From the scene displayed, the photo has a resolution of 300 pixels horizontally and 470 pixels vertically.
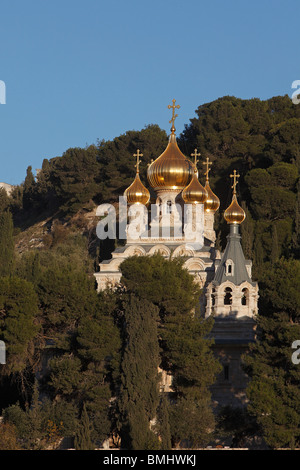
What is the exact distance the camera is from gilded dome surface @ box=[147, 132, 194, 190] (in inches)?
1545

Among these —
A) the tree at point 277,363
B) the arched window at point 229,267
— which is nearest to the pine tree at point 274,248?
the arched window at point 229,267

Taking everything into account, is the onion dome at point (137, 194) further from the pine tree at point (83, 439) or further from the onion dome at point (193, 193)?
the pine tree at point (83, 439)

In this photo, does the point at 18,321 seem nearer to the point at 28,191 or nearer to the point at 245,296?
the point at 245,296

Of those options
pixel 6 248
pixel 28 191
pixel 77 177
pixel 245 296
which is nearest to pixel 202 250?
pixel 245 296

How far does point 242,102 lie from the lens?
60.8 metres

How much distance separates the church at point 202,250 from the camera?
30906mm

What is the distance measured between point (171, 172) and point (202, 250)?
373 cm

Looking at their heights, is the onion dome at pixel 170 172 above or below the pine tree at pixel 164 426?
above

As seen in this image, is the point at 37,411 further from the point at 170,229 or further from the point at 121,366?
the point at 170,229

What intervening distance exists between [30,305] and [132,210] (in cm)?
1184

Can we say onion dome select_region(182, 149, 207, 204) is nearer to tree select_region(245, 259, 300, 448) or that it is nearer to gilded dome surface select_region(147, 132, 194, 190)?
gilded dome surface select_region(147, 132, 194, 190)

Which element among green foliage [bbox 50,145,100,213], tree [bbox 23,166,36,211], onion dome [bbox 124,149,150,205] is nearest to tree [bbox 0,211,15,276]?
onion dome [bbox 124,149,150,205]

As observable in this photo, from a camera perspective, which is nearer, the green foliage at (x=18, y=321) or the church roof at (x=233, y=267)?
the green foliage at (x=18, y=321)
